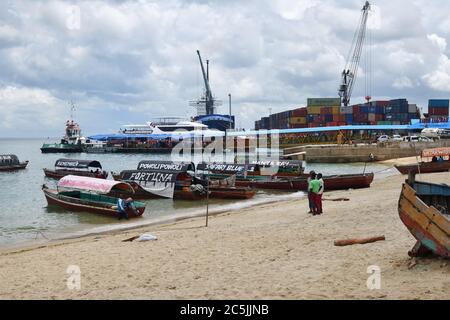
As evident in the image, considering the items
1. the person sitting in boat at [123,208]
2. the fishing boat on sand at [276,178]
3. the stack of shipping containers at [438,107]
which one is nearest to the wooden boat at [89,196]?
the person sitting in boat at [123,208]

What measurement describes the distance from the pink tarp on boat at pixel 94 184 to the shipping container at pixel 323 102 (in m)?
99.6

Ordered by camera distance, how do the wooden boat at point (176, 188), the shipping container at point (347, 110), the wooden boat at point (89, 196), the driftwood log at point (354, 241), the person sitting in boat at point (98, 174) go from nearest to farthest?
1. the driftwood log at point (354, 241)
2. the wooden boat at point (89, 196)
3. the wooden boat at point (176, 188)
4. the person sitting in boat at point (98, 174)
5. the shipping container at point (347, 110)

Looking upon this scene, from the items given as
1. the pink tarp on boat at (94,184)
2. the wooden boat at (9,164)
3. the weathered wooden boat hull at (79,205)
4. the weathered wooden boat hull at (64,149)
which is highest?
the weathered wooden boat hull at (64,149)

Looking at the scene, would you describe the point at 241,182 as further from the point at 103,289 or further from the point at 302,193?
the point at 103,289

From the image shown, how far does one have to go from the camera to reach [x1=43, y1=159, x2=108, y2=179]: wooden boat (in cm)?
4366

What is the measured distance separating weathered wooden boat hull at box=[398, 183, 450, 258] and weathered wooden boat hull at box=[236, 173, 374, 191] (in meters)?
25.3

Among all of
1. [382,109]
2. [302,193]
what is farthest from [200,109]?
[302,193]

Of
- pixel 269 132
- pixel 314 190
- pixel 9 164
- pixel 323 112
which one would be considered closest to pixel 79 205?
pixel 314 190

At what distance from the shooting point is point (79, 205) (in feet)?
86.7

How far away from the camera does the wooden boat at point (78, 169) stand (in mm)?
43656

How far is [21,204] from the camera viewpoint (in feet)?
108

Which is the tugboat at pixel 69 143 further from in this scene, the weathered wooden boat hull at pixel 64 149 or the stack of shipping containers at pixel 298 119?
the stack of shipping containers at pixel 298 119

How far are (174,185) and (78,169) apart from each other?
1661 centimetres
